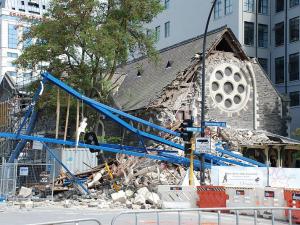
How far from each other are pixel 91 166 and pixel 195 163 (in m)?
7.60

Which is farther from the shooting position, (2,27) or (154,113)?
(2,27)

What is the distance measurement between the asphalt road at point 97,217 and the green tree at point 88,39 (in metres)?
12.3

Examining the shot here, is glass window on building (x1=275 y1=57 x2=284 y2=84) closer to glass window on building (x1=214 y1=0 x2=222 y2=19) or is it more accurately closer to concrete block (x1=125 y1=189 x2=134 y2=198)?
glass window on building (x1=214 y1=0 x2=222 y2=19)

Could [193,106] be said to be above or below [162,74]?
below

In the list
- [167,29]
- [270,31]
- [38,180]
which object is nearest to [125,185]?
[38,180]

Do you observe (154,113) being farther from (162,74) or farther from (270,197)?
(270,197)

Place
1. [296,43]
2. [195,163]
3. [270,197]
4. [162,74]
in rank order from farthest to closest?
1. [296,43]
2. [162,74]
3. [195,163]
4. [270,197]

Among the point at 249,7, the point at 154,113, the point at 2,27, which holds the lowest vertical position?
the point at 154,113

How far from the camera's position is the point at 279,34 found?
52531mm

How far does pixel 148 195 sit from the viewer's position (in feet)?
78.6

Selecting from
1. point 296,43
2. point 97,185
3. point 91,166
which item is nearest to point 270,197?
point 97,185

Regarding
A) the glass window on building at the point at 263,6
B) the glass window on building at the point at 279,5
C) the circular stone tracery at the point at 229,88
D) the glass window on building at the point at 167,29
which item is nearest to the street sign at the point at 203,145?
the circular stone tracery at the point at 229,88

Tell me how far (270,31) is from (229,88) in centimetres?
1680

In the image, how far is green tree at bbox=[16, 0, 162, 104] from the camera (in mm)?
32469
